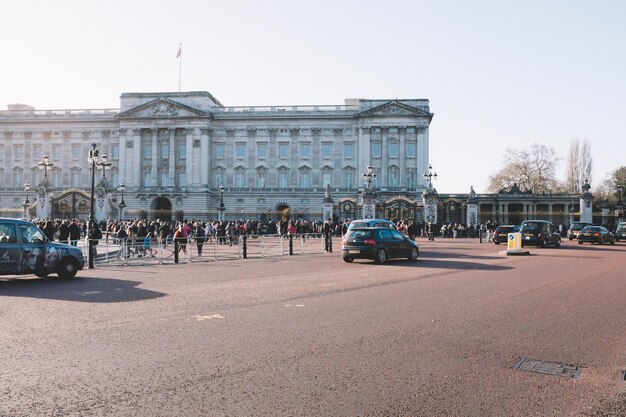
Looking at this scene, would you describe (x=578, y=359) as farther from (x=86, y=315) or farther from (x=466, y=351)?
(x=86, y=315)

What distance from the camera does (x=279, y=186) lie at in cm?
8388

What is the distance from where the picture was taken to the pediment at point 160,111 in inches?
3243

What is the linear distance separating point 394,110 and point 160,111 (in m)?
33.1

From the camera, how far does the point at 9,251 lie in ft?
52.0

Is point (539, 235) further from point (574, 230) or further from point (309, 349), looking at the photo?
point (309, 349)

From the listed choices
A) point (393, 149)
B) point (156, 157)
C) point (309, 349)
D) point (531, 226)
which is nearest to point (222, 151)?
point (156, 157)

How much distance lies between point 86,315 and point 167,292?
3490 mm

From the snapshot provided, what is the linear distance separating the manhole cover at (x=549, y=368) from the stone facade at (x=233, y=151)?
7258 cm

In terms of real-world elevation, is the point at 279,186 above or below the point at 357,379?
above

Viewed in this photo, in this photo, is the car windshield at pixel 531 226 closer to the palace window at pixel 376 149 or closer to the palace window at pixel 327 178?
the palace window at pixel 376 149

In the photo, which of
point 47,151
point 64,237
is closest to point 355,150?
point 47,151

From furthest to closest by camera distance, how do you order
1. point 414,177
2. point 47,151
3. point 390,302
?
point 47,151, point 414,177, point 390,302

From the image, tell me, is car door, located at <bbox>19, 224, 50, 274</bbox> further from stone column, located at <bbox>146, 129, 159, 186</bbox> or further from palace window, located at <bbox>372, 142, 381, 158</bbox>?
stone column, located at <bbox>146, 129, 159, 186</bbox>

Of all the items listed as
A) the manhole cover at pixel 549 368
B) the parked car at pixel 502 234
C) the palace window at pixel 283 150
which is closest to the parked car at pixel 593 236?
the parked car at pixel 502 234
